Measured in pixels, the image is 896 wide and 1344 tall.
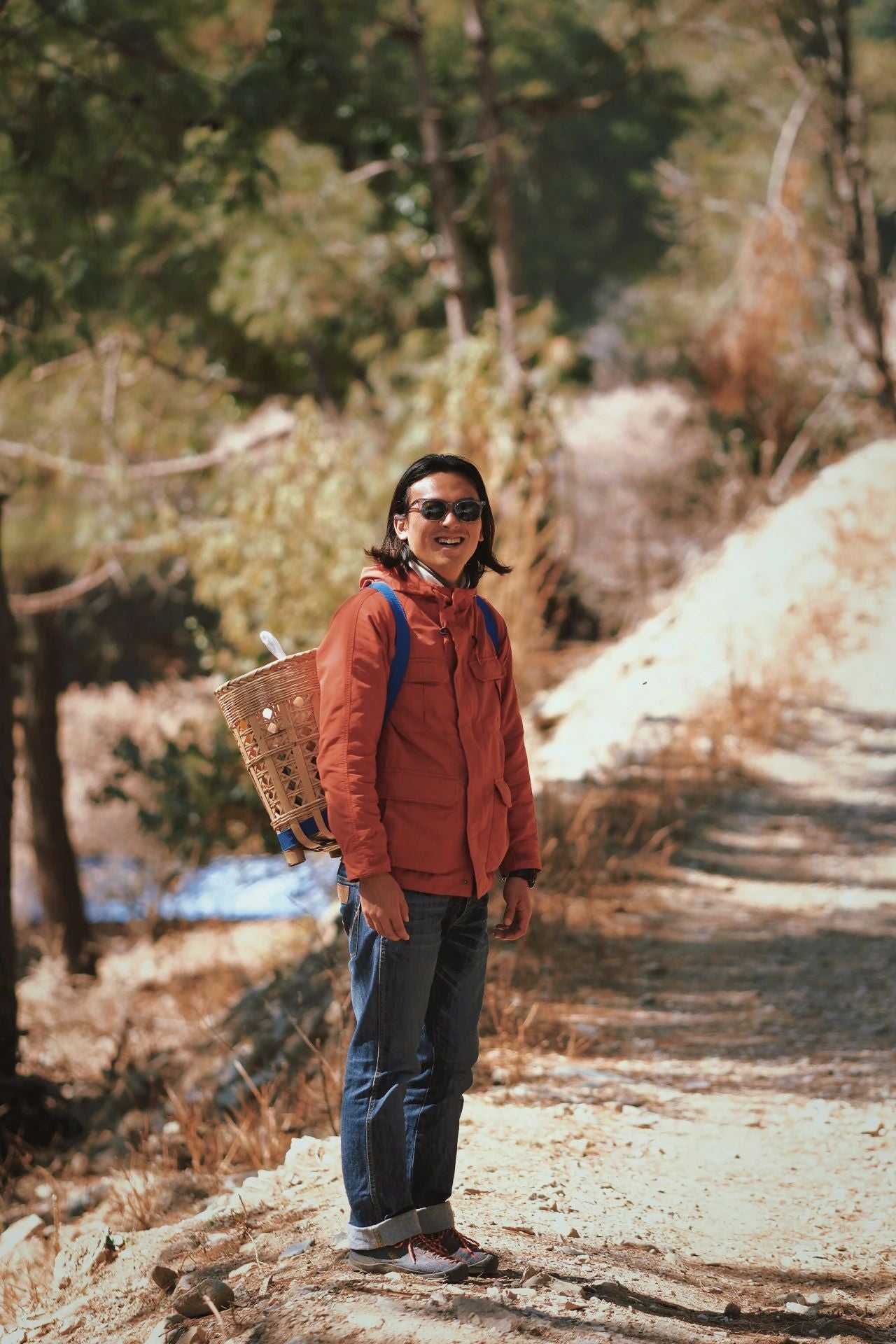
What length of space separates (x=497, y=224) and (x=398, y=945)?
9.39 m

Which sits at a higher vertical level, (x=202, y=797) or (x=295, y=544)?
(x=295, y=544)

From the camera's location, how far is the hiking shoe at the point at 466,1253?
2.60m

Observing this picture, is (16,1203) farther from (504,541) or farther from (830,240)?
(830,240)

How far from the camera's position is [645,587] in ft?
38.3

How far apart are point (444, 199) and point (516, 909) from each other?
9114 mm

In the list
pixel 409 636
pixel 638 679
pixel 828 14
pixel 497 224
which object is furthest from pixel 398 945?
pixel 828 14

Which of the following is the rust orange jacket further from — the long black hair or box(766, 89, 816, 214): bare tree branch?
box(766, 89, 816, 214): bare tree branch

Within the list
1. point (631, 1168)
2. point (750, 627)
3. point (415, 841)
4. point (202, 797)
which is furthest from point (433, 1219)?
point (750, 627)

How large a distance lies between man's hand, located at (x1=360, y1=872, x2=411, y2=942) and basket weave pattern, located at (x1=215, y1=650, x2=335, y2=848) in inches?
9.3

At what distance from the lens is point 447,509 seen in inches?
103

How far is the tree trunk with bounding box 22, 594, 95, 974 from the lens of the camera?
1117 cm

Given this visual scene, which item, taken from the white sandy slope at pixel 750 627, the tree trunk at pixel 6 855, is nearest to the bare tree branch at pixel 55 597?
the white sandy slope at pixel 750 627

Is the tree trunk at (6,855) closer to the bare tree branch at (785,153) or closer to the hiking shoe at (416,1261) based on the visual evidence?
the hiking shoe at (416,1261)

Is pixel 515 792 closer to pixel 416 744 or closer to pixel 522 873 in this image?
pixel 522 873
